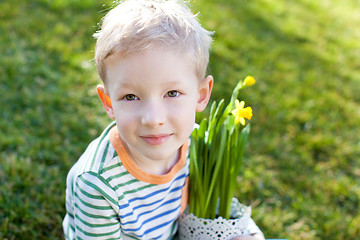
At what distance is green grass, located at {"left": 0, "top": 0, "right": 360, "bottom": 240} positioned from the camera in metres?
2.20

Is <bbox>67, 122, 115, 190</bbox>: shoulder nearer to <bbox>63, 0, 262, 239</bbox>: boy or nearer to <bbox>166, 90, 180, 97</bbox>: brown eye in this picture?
<bbox>63, 0, 262, 239</bbox>: boy

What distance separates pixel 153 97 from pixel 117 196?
390mm

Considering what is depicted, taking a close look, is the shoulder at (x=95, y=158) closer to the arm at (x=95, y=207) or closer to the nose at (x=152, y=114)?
the arm at (x=95, y=207)

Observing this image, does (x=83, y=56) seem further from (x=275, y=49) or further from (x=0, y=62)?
(x=275, y=49)

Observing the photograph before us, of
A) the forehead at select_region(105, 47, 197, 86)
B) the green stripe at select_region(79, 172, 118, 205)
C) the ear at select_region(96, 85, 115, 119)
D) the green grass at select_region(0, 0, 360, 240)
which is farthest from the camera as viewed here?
the green grass at select_region(0, 0, 360, 240)

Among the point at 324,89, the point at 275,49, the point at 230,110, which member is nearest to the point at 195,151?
the point at 230,110

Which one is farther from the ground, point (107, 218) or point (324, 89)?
point (107, 218)

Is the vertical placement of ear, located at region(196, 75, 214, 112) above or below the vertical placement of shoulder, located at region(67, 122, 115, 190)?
above

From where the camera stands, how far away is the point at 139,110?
1288 millimetres

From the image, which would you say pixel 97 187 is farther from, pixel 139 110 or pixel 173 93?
pixel 173 93

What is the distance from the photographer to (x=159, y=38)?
126cm

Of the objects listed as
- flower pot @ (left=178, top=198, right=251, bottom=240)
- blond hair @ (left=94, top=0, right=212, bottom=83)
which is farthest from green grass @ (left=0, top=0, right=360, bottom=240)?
blond hair @ (left=94, top=0, right=212, bottom=83)

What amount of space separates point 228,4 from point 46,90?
281 cm

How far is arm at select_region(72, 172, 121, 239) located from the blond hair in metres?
0.37
